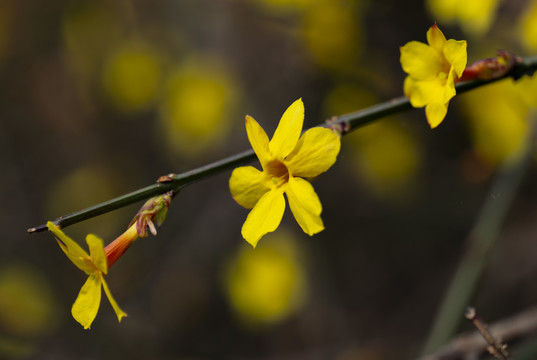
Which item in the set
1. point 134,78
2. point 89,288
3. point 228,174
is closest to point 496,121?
point 228,174

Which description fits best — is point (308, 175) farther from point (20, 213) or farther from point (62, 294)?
point (20, 213)

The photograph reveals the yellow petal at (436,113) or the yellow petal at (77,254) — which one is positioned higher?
the yellow petal at (77,254)

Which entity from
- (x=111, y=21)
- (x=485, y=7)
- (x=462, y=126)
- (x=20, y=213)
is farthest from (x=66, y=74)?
(x=485, y=7)

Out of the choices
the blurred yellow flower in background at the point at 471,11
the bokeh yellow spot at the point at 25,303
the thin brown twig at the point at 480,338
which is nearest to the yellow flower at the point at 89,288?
the thin brown twig at the point at 480,338

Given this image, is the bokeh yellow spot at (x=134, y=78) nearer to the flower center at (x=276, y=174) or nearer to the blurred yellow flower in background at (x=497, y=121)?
the blurred yellow flower in background at (x=497, y=121)

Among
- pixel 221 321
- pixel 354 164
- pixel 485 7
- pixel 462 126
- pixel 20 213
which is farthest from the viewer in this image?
pixel 20 213

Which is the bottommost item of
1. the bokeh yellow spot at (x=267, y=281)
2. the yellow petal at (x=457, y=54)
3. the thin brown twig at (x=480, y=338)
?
the thin brown twig at (x=480, y=338)
